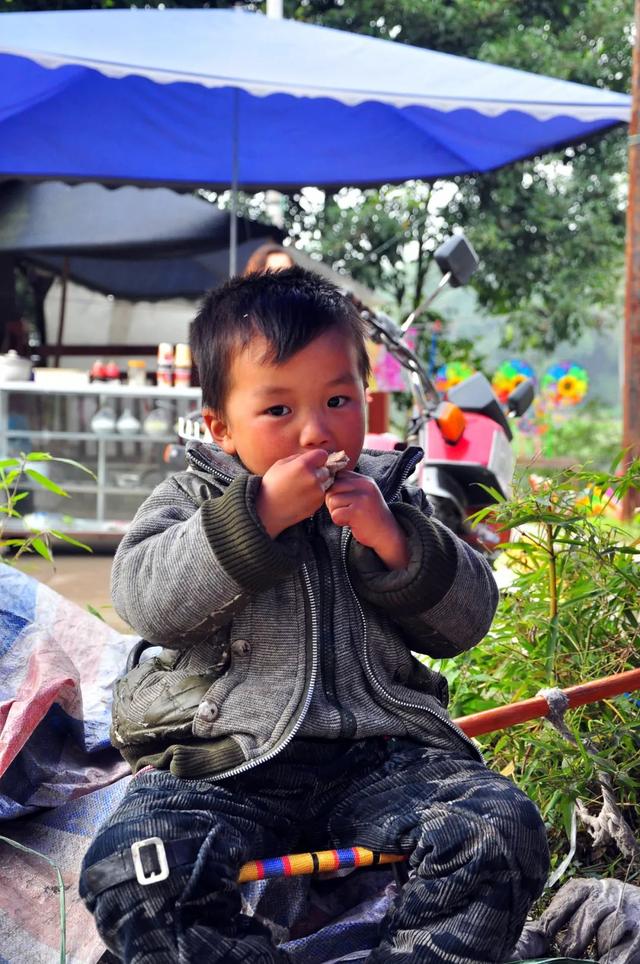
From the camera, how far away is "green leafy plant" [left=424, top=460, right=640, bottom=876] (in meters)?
1.88

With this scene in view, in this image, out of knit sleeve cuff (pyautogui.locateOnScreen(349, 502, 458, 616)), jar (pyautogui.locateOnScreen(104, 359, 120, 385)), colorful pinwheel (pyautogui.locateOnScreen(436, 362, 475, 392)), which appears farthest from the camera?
colorful pinwheel (pyautogui.locateOnScreen(436, 362, 475, 392))

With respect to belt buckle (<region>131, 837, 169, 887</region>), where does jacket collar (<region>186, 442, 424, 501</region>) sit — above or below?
above

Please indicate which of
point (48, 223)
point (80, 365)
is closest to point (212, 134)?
point (48, 223)

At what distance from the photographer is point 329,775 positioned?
58.2 inches

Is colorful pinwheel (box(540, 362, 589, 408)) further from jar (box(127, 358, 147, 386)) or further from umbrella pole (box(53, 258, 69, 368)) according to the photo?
jar (box(127, 358, 147, 386))

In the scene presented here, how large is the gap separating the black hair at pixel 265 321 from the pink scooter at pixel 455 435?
5.05 ft

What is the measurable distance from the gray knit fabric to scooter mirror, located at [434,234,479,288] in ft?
6.45

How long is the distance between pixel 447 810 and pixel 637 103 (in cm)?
459

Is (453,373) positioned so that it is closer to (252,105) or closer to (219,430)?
(252,105)

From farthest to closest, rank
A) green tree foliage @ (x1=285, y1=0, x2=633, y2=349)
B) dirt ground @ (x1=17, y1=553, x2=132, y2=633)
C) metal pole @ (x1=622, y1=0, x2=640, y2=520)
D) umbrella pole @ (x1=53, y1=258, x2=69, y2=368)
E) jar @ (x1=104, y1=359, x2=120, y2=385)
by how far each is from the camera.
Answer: green tree foliage @ (x1=285, y1=0, x2=633, y2=349) < umbrella pole @ (x1=53, y1=258, x2=69, y2=368) < jar @ (x1=104, y1=359, x2=120, y2=385) < metal pole @ (x1=622, y1=0, x2=640, y2=520) < dirt ground @ (x1=17, y1=553, x2=132, y2=633)

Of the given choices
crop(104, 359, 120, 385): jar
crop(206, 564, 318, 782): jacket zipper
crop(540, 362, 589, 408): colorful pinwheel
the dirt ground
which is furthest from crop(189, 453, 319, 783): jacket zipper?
crop(540, 362, 589, 408): colorful pinwheel

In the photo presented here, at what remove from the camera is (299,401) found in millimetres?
1452

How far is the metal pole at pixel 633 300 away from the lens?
5.16 metres

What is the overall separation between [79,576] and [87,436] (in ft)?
3.92
